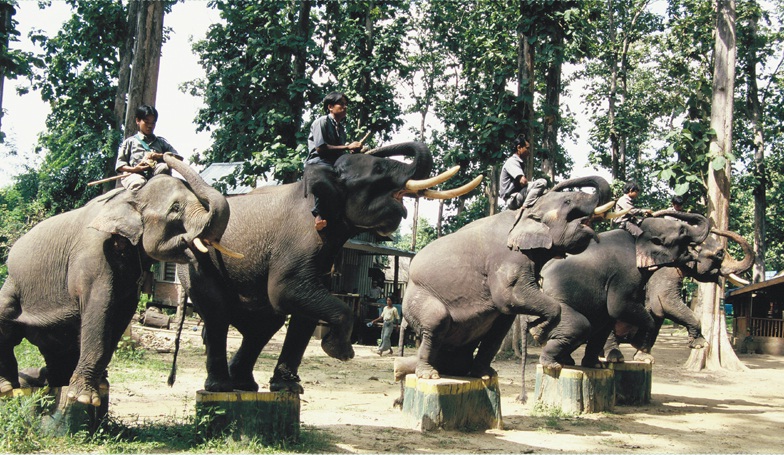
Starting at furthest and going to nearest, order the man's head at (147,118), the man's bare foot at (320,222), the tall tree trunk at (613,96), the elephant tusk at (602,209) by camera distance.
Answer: the tall tree trunk at (613,96) → the elephant tusk at (602,209) → the man's head at (147,118) → the man's bare foot at (320,222)

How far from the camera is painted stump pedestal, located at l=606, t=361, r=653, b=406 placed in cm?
965

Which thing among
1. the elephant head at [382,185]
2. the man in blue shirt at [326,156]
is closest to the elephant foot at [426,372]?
the elephant head at [382,185]

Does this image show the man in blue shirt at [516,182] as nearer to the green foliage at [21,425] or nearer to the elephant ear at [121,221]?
the elephant ear at [121,221]

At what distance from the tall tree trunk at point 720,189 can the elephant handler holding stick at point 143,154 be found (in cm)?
1192

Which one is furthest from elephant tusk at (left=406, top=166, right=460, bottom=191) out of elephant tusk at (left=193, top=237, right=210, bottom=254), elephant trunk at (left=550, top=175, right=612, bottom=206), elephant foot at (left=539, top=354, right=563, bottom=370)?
elephant foot at (left=539, top=354, right=563, bottom=370)

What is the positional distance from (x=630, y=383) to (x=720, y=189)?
664 cm

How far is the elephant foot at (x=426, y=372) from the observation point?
6.95 m

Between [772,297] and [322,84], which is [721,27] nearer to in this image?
[322,84]

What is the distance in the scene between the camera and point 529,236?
22.7ft

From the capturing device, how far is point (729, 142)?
14555 millimetres

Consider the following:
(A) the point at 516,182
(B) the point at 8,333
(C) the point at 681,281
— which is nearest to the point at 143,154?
(B) the point at 8,333

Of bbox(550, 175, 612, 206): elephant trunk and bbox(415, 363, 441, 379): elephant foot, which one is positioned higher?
bbox(550, 175, 612, 206): elephant trunk

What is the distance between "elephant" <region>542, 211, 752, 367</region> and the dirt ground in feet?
3.13

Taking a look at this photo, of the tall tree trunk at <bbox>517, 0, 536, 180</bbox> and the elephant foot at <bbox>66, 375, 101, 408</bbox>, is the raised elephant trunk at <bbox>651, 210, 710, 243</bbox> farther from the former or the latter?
the elephant foot at <bbox>66, 375, 101, 408</bbox>
